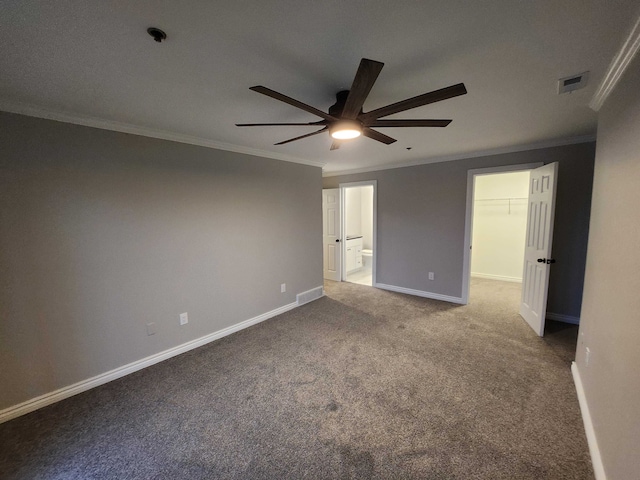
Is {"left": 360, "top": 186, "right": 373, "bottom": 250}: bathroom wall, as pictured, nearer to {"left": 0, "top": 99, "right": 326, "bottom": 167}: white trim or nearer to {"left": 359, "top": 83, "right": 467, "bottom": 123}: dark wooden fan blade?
{"left": 0, "top": 99, "right": 326, "bottom": 167}: white trim

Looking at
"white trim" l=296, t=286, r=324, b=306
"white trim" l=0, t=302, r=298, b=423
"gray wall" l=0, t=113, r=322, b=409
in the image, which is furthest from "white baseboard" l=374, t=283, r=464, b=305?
"white trim" l=0, t=302, r=298, b=423

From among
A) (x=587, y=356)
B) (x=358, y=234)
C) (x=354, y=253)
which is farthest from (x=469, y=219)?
(x=358, y=234)

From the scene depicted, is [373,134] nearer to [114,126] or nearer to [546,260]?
[114,126]

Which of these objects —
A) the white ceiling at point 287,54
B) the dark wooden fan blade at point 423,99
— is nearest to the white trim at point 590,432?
the dark wooden fan blade at point 423,99

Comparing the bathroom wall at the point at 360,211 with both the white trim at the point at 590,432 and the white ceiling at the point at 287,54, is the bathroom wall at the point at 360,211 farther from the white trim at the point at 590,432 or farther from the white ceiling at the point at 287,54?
the white trim at the point at 590,432

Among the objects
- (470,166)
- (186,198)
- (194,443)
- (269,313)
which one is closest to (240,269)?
(269,313)

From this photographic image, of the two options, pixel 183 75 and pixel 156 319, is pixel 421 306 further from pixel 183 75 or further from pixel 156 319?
pixel 183 75

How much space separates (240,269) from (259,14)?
2.71m

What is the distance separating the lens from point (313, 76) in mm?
1569

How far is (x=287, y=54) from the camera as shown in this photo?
4.43 ft

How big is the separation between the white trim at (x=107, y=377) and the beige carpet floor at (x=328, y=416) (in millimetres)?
71

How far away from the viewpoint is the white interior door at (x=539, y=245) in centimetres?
283

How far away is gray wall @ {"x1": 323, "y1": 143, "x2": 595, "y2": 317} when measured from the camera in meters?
3.21

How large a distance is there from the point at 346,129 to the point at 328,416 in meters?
2.06
